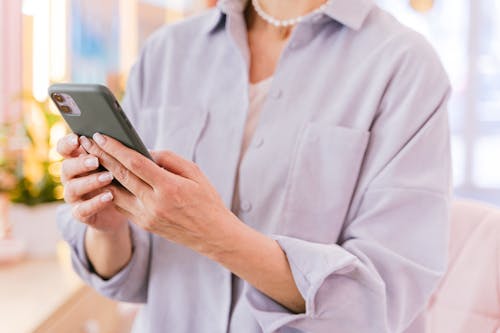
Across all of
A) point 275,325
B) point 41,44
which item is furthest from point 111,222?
point 41,44

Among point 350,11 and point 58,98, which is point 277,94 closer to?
point 350,11

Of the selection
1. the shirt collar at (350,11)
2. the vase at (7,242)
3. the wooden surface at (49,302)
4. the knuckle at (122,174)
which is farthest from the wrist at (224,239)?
the vase at (7,242)

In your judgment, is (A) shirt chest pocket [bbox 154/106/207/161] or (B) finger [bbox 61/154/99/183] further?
(A) shirt chest pocket [bbox 154/106/207/161]

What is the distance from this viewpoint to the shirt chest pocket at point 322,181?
97 centimetres

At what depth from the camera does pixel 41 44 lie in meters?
2.25

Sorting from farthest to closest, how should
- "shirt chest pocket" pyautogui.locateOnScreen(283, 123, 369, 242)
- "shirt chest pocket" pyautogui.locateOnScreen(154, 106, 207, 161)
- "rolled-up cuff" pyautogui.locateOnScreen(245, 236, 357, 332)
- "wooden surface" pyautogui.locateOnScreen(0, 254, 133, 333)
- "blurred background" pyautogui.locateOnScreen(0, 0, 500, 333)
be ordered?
"blurred background" pyautogui.locateOnScreen(0, 0, 500, 333) → "wooden surface" pyautogui.locateOnScreen(0, 254, 133, 333) → "shirt chest pocket" pyautogui.locateOnScreen(154, 106, 207, 161) → "shirt chest pocket" pyautogui.locateOnScreen(283, 123, 369, 242) → "rolled-up cuff" pyautogui.locateOnScreen(245, 236, 357, 332)

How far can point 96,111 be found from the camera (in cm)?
79

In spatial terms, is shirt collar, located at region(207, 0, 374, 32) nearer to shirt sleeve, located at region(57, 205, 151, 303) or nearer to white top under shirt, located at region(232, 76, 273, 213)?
white top under shirt, located at region(232, 76, 273, 213)

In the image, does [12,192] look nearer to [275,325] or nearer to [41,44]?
[41,44]

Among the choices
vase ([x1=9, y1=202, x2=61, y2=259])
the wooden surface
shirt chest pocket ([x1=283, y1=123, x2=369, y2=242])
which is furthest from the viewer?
vase ([x1=9, y1=202, x2=61, y2=259])

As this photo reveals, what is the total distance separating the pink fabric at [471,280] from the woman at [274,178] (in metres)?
0.14

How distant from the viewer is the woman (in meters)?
0.86

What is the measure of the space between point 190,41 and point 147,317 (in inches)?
18.0

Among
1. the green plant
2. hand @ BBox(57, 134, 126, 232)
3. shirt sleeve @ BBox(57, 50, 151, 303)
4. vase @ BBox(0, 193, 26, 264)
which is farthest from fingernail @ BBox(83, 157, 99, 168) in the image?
the green plant
